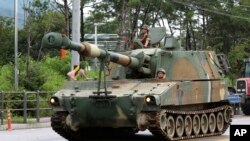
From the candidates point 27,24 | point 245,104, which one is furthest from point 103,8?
point 245,104

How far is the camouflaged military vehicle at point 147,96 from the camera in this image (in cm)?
1393

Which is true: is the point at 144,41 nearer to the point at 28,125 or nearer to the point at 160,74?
the point at 160,74

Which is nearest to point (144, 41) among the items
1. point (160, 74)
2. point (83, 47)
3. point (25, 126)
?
point (160, 74)

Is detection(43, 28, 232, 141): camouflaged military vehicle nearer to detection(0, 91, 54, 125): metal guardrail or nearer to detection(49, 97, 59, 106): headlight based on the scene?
detection(49, 97, 59, 106): headlight

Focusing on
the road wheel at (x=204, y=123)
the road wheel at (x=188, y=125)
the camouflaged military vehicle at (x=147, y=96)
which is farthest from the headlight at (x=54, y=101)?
the road wheel at (x=204, y=123)

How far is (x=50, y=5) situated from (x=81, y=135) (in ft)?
86.8

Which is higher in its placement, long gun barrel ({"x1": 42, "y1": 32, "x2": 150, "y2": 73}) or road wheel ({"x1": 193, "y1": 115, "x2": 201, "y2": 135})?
long gun barrel ({"x1": 42, "y1": 32, "x2": 150, "y2": 73})

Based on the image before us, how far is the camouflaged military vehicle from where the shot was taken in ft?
45.7

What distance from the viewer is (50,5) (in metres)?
41.3

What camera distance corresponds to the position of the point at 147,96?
45.4ft

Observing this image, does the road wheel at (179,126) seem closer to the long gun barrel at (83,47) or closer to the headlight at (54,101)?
the long gun barrel at (83,47)

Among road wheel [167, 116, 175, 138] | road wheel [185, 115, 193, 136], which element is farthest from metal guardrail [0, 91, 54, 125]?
road wheel [167, 116, 175, 138]

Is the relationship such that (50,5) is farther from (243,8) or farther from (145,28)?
(145,28)

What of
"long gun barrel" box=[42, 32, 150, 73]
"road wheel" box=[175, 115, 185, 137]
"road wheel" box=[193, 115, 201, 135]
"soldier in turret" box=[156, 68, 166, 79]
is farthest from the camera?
"road wheel" box=[193, 115, 201, 135]
